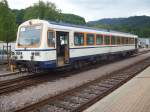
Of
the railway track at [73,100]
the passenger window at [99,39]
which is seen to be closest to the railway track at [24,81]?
the railway track at [73,100]

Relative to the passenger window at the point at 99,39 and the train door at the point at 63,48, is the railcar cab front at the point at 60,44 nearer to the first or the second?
the train door at the point at 63,48

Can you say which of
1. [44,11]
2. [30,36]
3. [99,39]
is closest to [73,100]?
[30,36]

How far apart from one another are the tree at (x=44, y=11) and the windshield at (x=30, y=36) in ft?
68.7

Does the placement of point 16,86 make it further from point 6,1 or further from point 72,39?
point 6,1

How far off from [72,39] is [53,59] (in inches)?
98.9

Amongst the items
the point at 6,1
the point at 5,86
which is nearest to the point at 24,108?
the point at 5,86

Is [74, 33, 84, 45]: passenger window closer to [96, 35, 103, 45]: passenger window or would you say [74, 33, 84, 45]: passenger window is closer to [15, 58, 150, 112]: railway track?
[96, 35, 103, 45]: passenger window

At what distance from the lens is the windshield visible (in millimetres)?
15773

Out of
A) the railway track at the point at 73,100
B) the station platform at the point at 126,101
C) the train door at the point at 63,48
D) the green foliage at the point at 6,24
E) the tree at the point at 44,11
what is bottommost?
the railway track at the point at 73,100

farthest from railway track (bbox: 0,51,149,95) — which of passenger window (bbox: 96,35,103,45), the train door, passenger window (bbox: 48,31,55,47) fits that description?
passenger window (bbox: 96,35,103,45)

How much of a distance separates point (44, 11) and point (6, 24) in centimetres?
1606

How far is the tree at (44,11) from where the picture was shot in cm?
3816

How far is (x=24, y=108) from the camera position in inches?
344

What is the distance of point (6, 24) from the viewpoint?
A: 2464 cm
